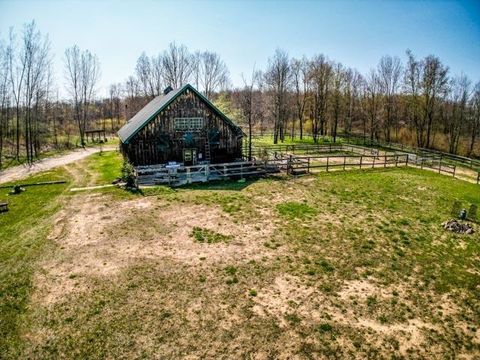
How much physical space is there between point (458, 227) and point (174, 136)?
61.3 feet

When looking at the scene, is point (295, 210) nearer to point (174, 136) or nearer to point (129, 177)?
point (129, 177)

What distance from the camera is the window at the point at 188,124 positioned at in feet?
80.4

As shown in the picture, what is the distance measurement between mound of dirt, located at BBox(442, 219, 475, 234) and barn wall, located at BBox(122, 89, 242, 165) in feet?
53.6

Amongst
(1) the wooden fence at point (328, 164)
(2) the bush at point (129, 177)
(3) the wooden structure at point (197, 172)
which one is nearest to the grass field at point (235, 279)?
(2) the bush at point (129, 177)

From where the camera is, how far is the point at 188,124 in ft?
81.3

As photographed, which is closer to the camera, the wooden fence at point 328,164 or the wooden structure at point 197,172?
the wooden structure at point 197,172

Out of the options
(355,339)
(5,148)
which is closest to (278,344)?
(355,339)

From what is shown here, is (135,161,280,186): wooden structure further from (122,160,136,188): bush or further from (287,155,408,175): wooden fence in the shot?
(287,155,408,175): wooden fence

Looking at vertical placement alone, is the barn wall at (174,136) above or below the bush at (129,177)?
above

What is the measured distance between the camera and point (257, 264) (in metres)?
11.2

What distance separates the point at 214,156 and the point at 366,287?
1791 centimetres

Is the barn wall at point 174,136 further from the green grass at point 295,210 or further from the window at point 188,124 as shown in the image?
the green grass at point 295,210

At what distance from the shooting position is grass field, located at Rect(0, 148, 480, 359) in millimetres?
7672

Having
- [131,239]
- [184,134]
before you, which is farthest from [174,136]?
[131,239]
